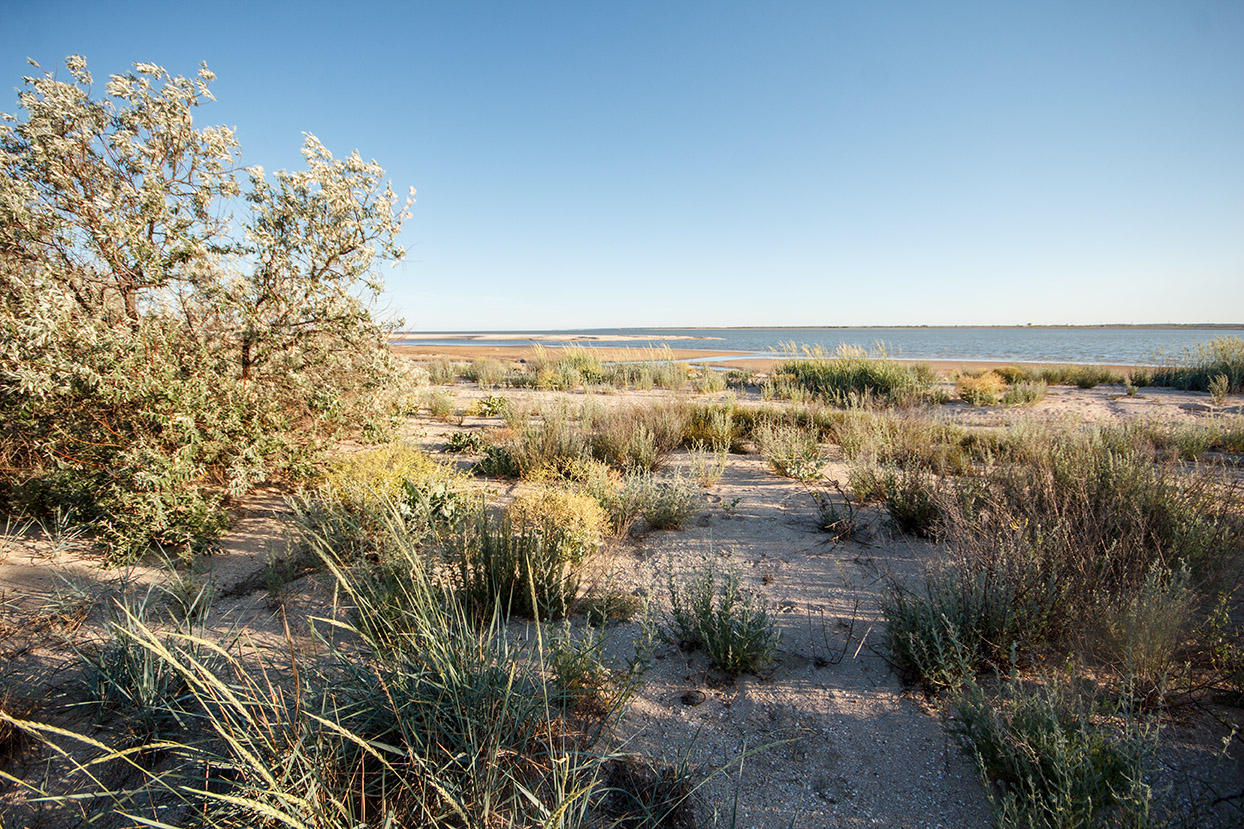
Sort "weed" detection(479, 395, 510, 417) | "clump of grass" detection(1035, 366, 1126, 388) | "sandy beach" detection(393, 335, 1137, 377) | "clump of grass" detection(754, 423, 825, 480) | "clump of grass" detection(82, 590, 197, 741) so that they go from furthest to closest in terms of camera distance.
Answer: "sandy beach" detection(393, 335, 1137, 377), "clump of grass" detection(1035, 366, 1126, 388), "weed" detection(479, 395, 510, 417), "clump of grass" detection(754, 423, 825, 480), "clump of grass" detection(82, 590, 197, 741)

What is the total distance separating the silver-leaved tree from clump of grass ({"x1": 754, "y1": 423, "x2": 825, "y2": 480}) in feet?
16.5

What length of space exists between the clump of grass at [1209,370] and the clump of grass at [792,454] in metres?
14.4

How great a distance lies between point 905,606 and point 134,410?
5.67 metres

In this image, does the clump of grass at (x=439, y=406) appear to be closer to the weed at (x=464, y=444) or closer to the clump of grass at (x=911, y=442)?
the weed at (x=464, y=444)

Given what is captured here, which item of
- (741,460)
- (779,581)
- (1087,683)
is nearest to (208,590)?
(779,581)

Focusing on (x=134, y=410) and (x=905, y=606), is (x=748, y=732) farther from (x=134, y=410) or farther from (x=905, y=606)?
(x=134, y=410)

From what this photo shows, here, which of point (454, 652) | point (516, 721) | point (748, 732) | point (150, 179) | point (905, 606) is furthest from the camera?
point (150, 179)

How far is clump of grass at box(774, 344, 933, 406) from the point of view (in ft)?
39.3

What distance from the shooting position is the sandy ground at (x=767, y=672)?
7.00 feet

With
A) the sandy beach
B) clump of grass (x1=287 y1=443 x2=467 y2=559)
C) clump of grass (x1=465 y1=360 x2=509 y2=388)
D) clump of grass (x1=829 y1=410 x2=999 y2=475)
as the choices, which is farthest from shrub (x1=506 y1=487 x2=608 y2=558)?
clump of grass (x1=465 y1=360 x2=509 y2=388)

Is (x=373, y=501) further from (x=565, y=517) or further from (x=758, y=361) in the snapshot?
(x=758, y=361)

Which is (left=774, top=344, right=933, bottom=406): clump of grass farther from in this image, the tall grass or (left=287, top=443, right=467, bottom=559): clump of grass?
the tall grass

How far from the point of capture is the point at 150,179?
4.29 m

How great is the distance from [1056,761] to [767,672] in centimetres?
133
